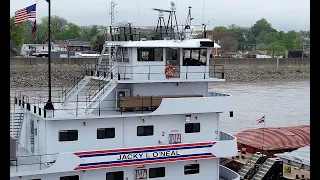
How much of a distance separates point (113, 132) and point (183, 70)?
10.1 feet

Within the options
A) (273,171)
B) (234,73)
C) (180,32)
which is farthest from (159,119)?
(234,73)

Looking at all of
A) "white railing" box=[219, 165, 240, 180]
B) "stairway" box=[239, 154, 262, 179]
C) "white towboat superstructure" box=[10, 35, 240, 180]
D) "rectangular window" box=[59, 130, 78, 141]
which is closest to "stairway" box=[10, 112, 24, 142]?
"white towboat superstructure" box=[10, 35, 240, 180]

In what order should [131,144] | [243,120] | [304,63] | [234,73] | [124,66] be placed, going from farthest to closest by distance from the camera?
1. [304,63]
2. [234,73]
3. [243,120]
4. [124,66]
5. [131,144]

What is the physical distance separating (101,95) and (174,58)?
2.57 meters

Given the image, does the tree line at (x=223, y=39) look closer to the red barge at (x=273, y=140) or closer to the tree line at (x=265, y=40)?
the tree line at (x=265, y=40)

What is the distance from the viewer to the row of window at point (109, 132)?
13047 mm

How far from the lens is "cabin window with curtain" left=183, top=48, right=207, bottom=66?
597 inches

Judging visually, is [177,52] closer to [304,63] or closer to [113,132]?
[113,132]

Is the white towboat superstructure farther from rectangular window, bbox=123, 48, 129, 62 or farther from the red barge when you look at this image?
the red barge

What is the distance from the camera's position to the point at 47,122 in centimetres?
1291

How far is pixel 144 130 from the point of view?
14.0 meters

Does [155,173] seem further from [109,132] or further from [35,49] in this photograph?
[35,49]

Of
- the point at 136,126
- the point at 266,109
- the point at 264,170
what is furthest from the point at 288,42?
the point at 136,126

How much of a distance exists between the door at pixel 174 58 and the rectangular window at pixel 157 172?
291 cm
